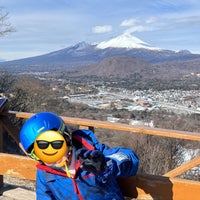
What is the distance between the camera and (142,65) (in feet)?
457

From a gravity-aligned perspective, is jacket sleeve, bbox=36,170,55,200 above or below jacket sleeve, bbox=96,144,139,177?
below

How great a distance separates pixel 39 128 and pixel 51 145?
9 cm

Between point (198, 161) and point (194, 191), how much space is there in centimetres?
57

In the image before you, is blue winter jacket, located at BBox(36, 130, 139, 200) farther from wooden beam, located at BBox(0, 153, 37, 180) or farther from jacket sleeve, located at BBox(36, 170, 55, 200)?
wooden beam, located at BBox(0, 153, 37, 180)

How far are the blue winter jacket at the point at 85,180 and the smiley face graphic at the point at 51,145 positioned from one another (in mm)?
167

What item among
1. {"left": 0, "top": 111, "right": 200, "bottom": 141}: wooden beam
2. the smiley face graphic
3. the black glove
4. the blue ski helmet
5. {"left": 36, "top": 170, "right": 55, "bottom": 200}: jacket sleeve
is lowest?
{"left": 36, "top": 170, "right": 55, "bottom": 200}: jacket sleeve

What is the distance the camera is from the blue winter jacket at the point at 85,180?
1.82m

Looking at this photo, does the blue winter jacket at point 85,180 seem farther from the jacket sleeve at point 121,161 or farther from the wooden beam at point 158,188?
Result: the wooden beam at point 158,188

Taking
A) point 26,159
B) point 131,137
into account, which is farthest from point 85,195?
point 131,137

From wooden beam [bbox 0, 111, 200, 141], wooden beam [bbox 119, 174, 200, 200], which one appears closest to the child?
wooden beam [bbox 119, 174, 200, 200]

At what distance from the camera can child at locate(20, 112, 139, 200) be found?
1635mm

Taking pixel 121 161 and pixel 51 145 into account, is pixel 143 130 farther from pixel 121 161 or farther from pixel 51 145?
pixel 51 145

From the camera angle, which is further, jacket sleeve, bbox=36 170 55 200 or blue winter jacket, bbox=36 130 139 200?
jacket sleeve, bbox=36 170 55 200

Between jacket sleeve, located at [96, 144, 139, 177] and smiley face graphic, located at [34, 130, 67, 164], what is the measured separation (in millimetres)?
254
